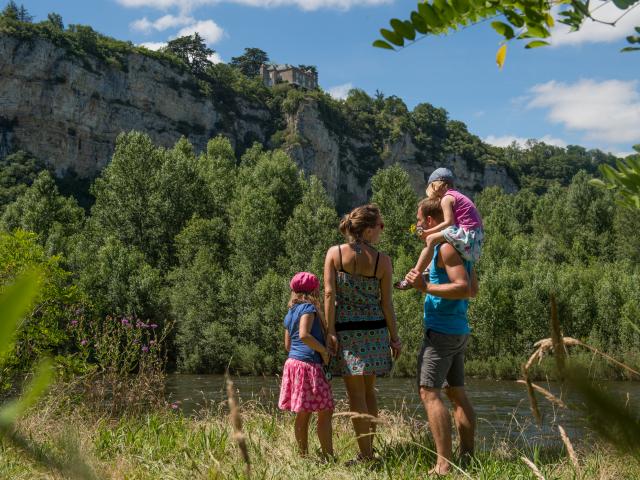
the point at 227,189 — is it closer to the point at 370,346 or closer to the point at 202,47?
the point at 370,346

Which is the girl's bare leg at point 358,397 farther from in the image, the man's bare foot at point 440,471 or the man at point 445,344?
the man's bare foot at point 440,471

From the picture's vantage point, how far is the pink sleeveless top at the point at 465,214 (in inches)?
159

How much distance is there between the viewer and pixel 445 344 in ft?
12.6

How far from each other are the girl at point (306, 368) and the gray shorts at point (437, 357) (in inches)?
23.3

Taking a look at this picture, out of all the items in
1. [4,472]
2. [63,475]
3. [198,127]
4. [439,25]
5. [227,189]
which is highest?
[198,127]

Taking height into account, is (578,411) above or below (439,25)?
below

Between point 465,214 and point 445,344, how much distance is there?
772 millimetres

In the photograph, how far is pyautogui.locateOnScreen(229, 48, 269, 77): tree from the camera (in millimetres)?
112750

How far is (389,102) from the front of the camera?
11431 cm

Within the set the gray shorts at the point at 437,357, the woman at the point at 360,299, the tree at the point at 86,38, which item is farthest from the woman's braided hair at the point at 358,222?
the tree at the point at 86,38

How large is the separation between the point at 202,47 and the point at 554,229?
2338 inches

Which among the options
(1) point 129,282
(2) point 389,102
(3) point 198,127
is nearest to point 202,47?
(3) point 198,127

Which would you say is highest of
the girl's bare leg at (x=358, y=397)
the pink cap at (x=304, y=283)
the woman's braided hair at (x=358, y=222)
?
the woman's braided hair at (x=358, y=222)

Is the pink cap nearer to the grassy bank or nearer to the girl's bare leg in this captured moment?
the girl's bare leg
